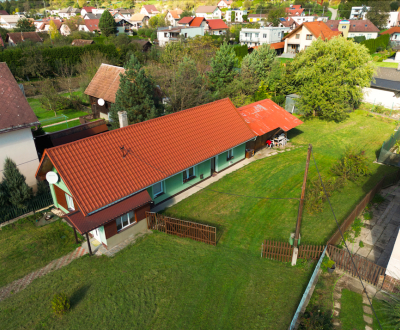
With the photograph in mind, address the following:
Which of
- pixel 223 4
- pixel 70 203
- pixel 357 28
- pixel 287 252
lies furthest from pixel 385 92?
pixel 223 4

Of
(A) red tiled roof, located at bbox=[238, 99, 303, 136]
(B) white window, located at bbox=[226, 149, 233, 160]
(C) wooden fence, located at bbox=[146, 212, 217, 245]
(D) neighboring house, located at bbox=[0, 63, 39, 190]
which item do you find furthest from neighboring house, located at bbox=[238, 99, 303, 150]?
(D) neighboring house, located at bbox=[0, 63, 39, 190]

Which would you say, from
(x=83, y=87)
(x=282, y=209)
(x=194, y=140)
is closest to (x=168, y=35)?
(x=83, y=87)

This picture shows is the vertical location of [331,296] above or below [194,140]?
below

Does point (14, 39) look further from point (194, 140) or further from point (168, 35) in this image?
point (194, 140)

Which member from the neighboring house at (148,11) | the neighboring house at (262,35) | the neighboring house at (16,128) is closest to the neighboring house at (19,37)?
the neighboring house at (262,35)

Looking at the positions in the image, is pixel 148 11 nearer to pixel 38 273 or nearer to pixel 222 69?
pixel 222 69
